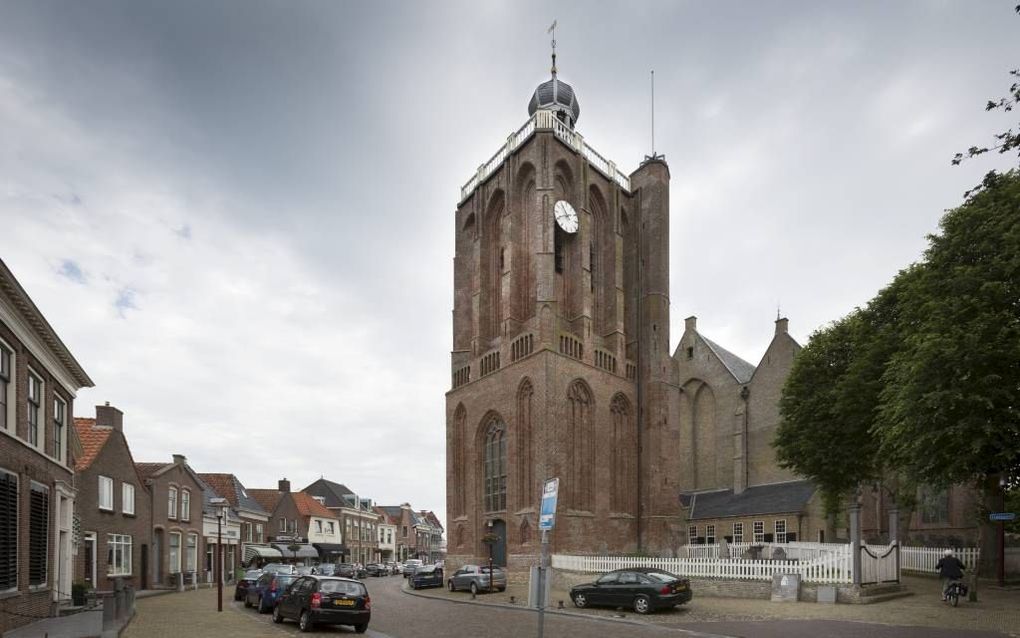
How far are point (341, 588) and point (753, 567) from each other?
14.2 m

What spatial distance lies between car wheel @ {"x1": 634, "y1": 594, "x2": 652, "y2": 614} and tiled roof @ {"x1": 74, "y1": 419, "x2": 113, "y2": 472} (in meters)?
22.9

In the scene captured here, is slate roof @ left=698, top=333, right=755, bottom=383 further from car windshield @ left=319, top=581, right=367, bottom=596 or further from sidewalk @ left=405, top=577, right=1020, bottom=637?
car windshield @ left=319, top=581, right=367, bottom=596

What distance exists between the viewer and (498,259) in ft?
154

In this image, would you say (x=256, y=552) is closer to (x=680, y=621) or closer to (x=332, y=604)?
(x=332, y=604)

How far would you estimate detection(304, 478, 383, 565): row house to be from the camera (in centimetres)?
7881

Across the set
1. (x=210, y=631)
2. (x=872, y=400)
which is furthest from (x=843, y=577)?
(x=210, y=631)

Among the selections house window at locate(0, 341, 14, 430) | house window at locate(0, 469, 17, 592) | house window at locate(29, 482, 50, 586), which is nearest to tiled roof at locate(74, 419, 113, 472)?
house window at locate(29, 482, 50, 586)

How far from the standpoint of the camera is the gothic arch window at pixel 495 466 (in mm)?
42375

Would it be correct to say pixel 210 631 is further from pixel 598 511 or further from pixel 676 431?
pixel 676 431

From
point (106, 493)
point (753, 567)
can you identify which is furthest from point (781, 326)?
point (106, 493)

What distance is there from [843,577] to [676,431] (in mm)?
23080

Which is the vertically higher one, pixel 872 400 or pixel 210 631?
pixel 872 400

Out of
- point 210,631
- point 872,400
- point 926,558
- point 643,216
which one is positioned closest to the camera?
point 210,631

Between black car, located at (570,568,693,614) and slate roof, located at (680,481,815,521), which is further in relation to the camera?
slate roof, located at (680,481,815,521)
